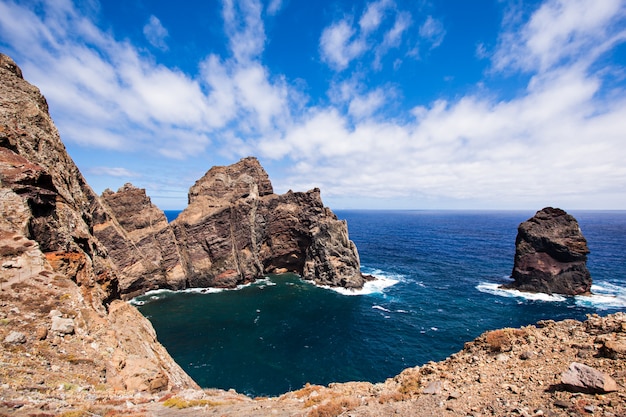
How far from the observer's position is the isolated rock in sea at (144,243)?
62.9 metres

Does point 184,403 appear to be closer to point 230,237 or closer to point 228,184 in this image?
point 230,237

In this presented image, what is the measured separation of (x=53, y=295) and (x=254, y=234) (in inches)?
2510

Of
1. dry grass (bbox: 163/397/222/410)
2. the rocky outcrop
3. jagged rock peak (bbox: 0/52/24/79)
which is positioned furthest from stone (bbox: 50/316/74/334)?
the rocky outcrop

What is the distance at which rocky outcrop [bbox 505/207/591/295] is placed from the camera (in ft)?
204

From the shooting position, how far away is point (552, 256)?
65.6m

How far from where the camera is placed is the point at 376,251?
110 meters

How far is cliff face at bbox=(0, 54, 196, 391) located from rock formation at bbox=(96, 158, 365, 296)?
43.2m

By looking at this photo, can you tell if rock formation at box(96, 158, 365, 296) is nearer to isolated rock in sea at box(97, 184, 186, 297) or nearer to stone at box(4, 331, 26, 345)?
isolated rock in sea at box(97, 184, 186, 297)

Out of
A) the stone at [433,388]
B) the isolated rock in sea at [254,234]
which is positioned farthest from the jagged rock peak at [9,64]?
the isolated rock in sea at [254,234]

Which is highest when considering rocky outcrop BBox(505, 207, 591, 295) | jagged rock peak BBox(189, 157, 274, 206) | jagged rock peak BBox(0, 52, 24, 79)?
jagged rock peak BBox(0, 52, 24, 79)

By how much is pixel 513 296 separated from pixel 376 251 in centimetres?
5299

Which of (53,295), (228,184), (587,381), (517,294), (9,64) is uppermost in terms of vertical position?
(9,64)

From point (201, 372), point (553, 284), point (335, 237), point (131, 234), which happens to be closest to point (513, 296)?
point (553, 284)

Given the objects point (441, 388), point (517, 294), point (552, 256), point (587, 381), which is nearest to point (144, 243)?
point (441, 388)
